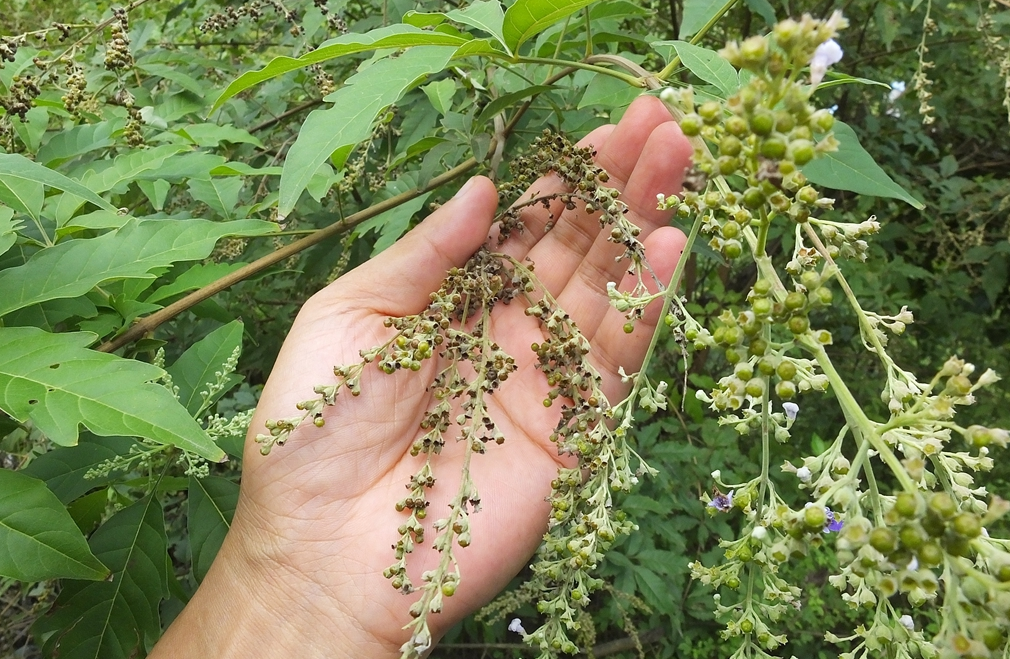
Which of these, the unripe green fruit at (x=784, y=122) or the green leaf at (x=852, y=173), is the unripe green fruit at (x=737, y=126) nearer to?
the unripe green fruit at (x=784, y=122)

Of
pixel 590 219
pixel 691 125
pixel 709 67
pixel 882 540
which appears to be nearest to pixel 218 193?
pixel 590 219

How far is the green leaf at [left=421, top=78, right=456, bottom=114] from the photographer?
2.21 m

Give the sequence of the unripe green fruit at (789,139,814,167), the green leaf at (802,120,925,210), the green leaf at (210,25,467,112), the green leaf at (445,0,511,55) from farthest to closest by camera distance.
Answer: the green leaf at (802,120,925,210) < the green leaf at (445,0,511,55) < the green leaf at (210,25,467,112) < the unripe green fruit at (789,139,814,167)

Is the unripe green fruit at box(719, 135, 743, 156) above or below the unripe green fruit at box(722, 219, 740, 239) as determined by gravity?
above

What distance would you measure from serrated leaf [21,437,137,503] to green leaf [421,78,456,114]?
1.53 metres

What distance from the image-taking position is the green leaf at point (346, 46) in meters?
1.50

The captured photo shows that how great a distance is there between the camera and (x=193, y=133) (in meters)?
2.52

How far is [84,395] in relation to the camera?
1471mm

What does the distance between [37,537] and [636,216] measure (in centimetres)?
209

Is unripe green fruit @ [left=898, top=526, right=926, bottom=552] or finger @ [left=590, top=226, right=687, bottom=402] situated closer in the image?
unripe green fruit @ [left=898, top=526, right=926, bottom=552]

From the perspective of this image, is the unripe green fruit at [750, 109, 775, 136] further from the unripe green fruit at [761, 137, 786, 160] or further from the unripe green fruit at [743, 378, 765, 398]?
the unripe green fruit at [743, 378, 765, 398]

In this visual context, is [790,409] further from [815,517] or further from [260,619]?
[260,619]

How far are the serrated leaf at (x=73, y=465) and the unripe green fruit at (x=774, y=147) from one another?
6.66ft

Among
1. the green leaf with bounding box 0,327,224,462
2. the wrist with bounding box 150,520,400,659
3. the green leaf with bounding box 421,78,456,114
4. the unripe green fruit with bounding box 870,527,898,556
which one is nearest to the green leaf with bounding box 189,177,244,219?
the green leaf with bounding box 421,78,456,114
